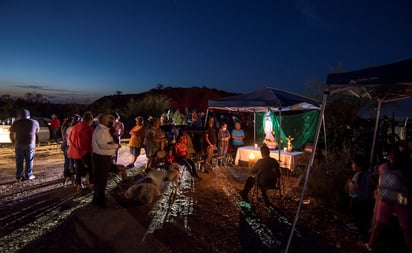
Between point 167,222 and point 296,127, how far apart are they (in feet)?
28.3

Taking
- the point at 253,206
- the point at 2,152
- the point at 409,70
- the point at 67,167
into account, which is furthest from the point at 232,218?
the point at 2,152

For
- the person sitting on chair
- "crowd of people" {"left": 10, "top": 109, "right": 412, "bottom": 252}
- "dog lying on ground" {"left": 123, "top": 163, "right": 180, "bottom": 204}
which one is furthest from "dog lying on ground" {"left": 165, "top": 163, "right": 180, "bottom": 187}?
the person sitting on chair

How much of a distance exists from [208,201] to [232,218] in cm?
106

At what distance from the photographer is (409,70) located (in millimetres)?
4102

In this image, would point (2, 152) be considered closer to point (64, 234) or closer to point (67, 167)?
point (67, 167)

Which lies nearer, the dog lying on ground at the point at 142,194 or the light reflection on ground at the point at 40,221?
the light reflection on ground at the point at 40,221

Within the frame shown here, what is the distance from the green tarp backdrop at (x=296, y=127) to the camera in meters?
11.2

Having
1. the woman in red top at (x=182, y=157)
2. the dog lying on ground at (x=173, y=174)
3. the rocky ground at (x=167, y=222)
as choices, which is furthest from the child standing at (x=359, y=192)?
the woman in red top at (x=182, y=157)

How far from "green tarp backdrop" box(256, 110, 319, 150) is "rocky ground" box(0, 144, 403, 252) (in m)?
4.44

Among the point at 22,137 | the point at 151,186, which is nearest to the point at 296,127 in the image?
the point at 151,186

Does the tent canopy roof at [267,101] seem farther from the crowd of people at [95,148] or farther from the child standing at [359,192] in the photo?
the child standing at [359,192]

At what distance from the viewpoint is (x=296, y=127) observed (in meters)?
12.2

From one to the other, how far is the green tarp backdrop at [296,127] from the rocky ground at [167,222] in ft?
14.6

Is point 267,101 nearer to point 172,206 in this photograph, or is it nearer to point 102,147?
point 172,206
